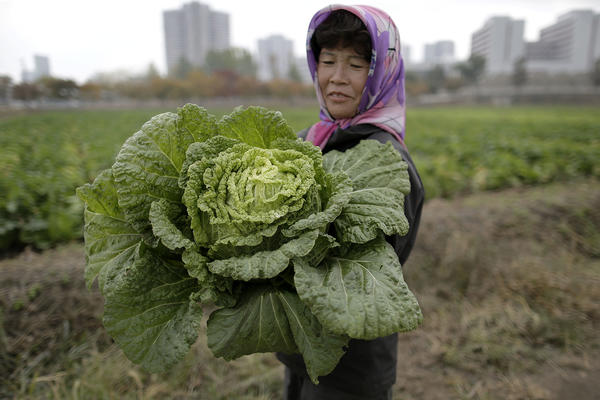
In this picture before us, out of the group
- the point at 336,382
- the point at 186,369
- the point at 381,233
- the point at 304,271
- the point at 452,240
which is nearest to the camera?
the point at 304,271

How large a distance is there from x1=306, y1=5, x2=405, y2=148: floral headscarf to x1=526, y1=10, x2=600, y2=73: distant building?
338 feet

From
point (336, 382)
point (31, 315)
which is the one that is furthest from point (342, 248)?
point (31, 315)

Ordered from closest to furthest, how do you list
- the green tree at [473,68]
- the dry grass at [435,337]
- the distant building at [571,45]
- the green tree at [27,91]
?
the dry grass at [435,337] < the green tree at [27,91] < the green tree at [473,68] < the distant building at [571,45]

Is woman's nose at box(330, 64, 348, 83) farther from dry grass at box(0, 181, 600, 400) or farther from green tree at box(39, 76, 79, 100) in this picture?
green tree at box(39, 76, 79, 100)

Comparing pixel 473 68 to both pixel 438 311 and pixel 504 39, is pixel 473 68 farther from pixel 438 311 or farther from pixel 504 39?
pixel 438 311

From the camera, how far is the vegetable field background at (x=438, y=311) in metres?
2.74

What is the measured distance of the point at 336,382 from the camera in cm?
167

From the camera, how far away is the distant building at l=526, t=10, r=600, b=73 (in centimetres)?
9126

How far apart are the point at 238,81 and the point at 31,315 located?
56.6 meters

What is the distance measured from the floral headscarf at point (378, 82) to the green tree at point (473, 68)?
80733 mm

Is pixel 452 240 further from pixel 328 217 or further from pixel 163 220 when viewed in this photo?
→ pixel 163 220

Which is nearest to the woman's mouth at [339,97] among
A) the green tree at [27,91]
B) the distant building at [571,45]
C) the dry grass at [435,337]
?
the dry grass at [435,337]

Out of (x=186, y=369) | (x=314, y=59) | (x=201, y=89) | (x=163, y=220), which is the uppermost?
(x=201, y=89)

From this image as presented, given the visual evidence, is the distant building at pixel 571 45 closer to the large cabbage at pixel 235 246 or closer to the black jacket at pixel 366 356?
the black jacket at pixel 366 356
